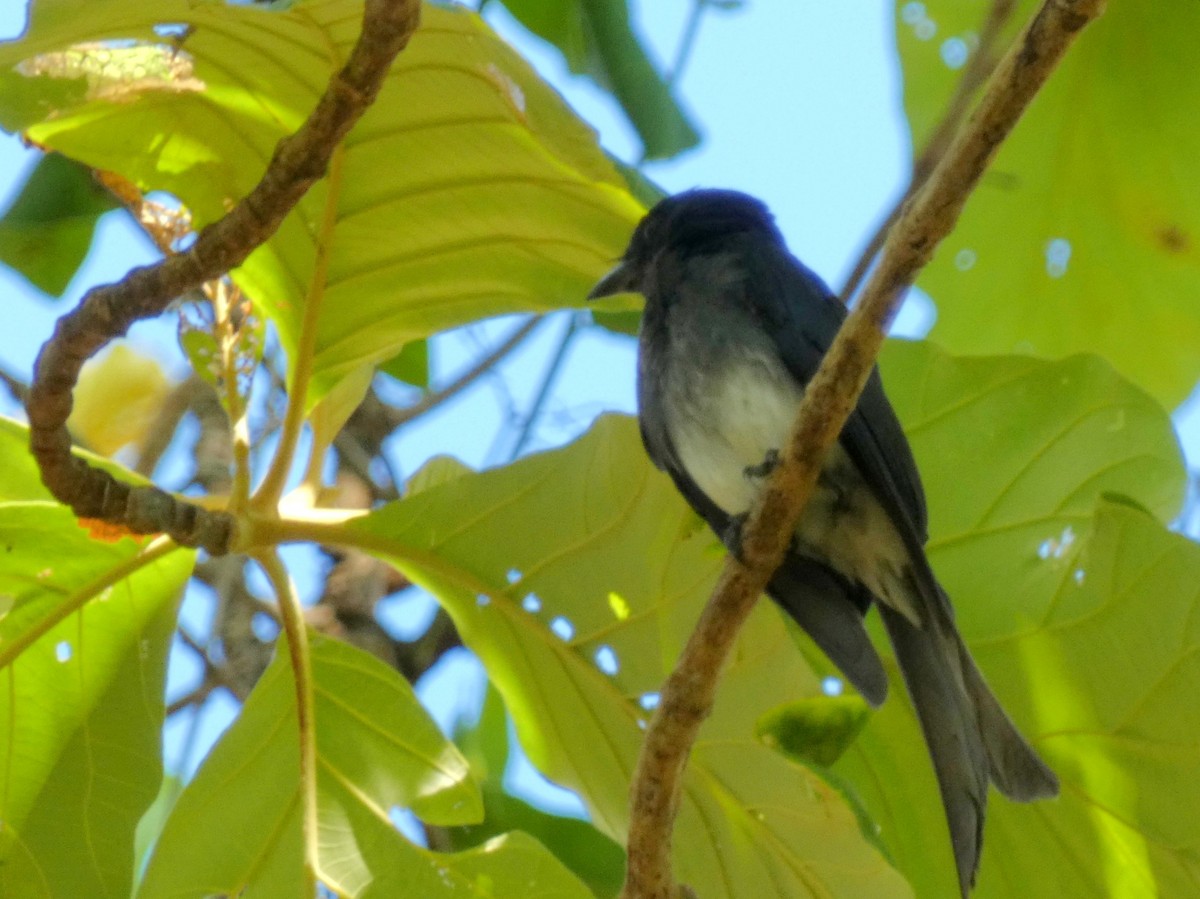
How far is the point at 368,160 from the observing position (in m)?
2.25

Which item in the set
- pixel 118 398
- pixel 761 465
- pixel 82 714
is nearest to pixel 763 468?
pixel 761 465

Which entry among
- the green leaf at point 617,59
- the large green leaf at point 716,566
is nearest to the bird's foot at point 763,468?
the large green leaf at point 716,566

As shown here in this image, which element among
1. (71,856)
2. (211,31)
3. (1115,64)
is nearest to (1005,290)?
(1115,64)

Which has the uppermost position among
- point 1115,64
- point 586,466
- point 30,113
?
point 1115,64

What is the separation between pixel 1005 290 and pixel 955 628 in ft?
3.52

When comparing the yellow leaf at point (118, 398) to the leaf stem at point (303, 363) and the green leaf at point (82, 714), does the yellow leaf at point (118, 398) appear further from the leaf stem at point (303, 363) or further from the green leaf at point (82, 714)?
the leaf stem at point (303, 363)

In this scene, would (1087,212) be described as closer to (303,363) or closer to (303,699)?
(303,363)

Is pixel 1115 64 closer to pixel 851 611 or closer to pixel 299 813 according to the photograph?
pixel 851 611

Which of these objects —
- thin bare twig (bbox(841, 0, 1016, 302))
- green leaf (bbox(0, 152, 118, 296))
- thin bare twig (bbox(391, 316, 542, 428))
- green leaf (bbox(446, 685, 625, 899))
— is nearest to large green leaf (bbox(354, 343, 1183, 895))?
thin bare twig (bbox(841, 0, 1016, 302))

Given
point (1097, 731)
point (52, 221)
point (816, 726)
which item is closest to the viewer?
point (816, 726)

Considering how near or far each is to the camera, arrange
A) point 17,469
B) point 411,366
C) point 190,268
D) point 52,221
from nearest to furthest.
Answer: point 190,268 < point 17,469 < point 52,221 < point 411,366

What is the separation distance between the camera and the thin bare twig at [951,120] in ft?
8.20

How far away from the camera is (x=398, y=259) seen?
92.4 inches

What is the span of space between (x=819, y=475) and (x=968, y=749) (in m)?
0.49
